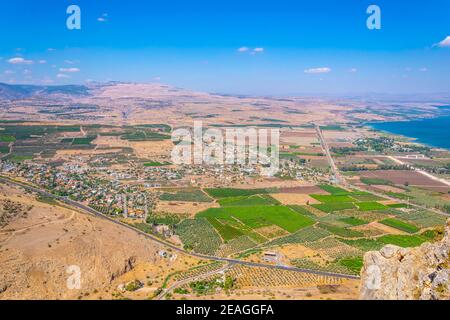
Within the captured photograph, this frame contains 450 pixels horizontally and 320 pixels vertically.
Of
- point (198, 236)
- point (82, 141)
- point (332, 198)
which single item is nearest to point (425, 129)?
point (332, 198)

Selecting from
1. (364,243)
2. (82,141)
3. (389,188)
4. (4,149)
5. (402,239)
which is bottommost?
(364,243)

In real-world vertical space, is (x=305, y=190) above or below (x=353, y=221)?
above

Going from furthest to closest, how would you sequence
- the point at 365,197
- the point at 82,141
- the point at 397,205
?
the point at 82,141 < the point at 365,197 < the point at 397,205

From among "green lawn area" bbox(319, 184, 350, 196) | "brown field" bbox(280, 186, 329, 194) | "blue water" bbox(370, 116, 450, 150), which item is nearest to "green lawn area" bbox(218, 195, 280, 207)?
"brown field" bbox(280, 186, 329, 194)

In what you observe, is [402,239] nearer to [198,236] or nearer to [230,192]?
[198,236]

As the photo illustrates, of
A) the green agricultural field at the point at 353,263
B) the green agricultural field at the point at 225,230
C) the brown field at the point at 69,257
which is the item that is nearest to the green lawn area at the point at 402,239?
the green agricultural field at the point at 353,263

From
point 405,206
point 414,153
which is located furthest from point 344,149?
point 405,206
